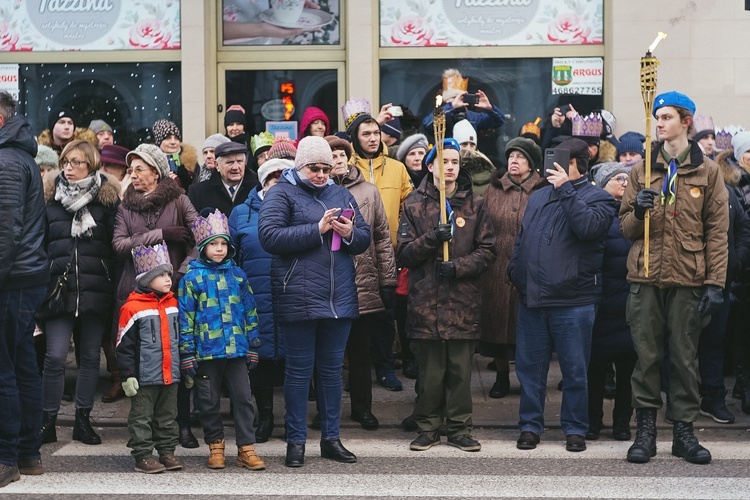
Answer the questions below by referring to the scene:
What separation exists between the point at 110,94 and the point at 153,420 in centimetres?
676

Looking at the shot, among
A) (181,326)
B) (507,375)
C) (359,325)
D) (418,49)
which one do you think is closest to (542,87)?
(418,49)

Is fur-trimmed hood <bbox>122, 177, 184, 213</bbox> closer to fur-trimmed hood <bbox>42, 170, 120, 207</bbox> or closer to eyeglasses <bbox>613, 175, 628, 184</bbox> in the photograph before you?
fur-trimmed hood <bbox>42, 170, 120, 207</bbox>

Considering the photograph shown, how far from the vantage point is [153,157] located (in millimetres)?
8891

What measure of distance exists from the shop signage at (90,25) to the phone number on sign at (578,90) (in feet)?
13.7

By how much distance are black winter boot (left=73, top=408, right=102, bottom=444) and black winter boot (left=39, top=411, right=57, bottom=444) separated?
0.15 metres

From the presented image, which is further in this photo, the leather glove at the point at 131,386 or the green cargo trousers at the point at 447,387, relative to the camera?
the green cargo trousers at the point at 447,387

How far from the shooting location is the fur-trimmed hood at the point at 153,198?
871 cm

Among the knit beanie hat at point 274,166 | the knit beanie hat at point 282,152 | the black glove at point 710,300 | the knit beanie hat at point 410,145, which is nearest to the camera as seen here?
the black glove at point 710,300

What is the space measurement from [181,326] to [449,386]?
1.90 meters

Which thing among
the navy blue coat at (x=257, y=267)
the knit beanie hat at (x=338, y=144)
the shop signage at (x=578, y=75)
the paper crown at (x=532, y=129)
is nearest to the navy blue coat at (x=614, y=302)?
the knit beanie hat at (x=338, y=144)

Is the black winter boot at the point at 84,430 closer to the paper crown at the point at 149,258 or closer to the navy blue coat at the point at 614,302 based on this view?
the paper crown at the point at 149,258

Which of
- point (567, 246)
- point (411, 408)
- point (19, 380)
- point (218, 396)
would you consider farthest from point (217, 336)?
point (567, 246)

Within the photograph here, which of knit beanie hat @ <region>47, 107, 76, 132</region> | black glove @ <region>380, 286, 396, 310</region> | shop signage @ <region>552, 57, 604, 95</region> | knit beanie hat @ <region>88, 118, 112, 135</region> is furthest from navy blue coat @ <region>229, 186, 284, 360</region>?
knit beanie hat @ <region>47, 107, 76, 132</region>

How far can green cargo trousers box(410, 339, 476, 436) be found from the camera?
8508 millimetres
